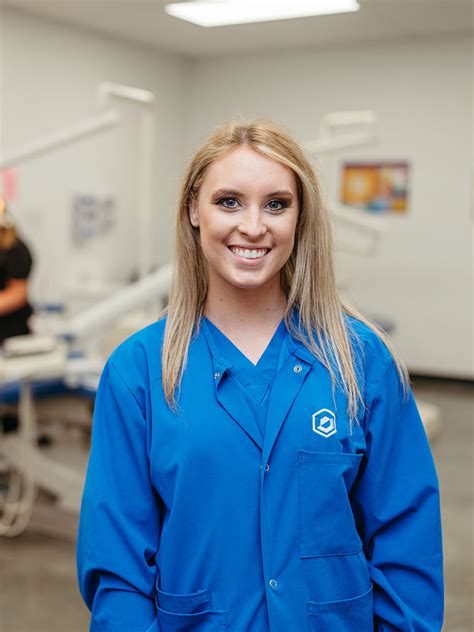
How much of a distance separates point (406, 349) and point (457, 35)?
90.3 inches

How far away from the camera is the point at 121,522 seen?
1.00m

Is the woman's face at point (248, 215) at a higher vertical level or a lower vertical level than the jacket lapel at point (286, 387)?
higher

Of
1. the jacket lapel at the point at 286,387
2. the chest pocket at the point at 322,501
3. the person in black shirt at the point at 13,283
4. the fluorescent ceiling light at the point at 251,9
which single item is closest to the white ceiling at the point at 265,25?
the fluorescent ceiling light at the point at 251,9

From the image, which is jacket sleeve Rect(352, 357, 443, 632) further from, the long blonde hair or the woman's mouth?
the woman's mouth

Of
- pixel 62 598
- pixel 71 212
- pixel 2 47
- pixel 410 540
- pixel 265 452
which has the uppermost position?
pixel 2 47

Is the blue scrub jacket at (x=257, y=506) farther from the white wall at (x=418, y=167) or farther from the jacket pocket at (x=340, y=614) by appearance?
the white wall at (x=418, y=167)

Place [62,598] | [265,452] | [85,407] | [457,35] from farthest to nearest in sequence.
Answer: [457,35] < [85,407] < [62,598] < [265,452]

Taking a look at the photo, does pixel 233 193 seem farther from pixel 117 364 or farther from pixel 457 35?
pixel 457 35

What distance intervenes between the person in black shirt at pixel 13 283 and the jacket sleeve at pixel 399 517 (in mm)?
2892

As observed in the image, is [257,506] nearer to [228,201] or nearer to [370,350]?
[370,350]

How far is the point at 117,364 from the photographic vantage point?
1.04 meters

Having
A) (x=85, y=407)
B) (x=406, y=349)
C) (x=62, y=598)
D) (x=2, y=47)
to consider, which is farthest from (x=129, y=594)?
(x=406, y=349)

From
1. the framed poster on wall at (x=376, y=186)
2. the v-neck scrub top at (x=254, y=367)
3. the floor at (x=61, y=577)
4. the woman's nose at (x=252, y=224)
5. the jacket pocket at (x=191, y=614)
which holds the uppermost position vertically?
the framed poster on wall at (x=376, y=186)

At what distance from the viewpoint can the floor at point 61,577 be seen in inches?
96.8
